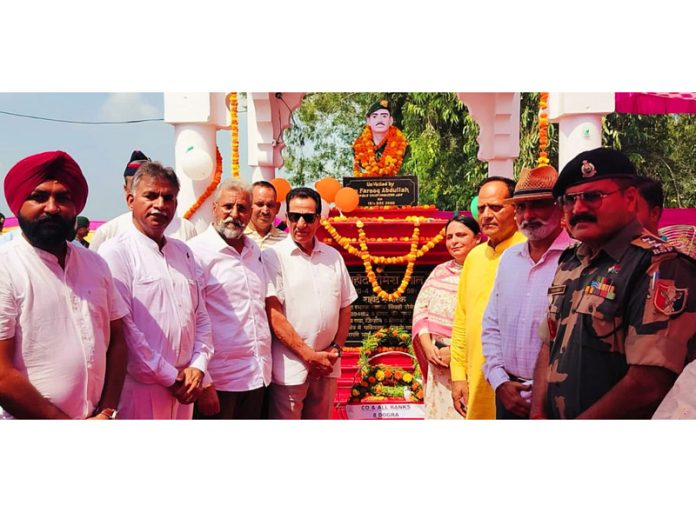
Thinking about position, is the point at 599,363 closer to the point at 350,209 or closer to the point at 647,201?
the point at 647,201

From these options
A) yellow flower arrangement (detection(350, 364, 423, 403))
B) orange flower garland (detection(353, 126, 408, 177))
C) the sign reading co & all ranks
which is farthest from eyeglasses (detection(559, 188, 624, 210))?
orange flower garland (detection(353, 126, 408, 177))

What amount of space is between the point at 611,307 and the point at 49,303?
2314mm

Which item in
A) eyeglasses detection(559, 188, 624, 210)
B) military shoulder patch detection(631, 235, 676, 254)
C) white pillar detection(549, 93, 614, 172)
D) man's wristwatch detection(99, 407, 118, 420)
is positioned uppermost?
white pillar detection(549, 93, 614, 172)

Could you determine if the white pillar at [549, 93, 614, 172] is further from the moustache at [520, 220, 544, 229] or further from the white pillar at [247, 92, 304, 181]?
the white pillar at [247, 92, 304, 181]

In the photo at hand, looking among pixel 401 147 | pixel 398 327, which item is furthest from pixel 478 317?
pixel 401 147

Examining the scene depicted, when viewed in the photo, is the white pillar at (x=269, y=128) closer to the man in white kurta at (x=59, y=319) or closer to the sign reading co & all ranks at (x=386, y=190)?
the sign reading co & all ranks at (x=386, y=190)

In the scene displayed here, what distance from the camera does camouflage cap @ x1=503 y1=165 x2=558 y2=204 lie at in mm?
3094

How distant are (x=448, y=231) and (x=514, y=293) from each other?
4.37 ft

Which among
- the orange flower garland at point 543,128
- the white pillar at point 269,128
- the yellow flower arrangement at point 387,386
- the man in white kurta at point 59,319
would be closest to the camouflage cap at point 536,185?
the orange flower garland at point 543,128

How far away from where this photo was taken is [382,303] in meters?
6.80

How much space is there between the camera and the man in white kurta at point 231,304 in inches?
138

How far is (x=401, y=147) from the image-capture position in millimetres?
8281

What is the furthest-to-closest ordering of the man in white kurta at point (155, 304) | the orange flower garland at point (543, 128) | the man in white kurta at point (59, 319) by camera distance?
the orange flower garland at point (543, 128)
the man in white kurta at point (155, 304)
the man in white kurta at point (59, 319)

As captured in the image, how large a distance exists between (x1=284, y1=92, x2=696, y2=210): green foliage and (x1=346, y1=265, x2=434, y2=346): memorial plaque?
5.53 feet
